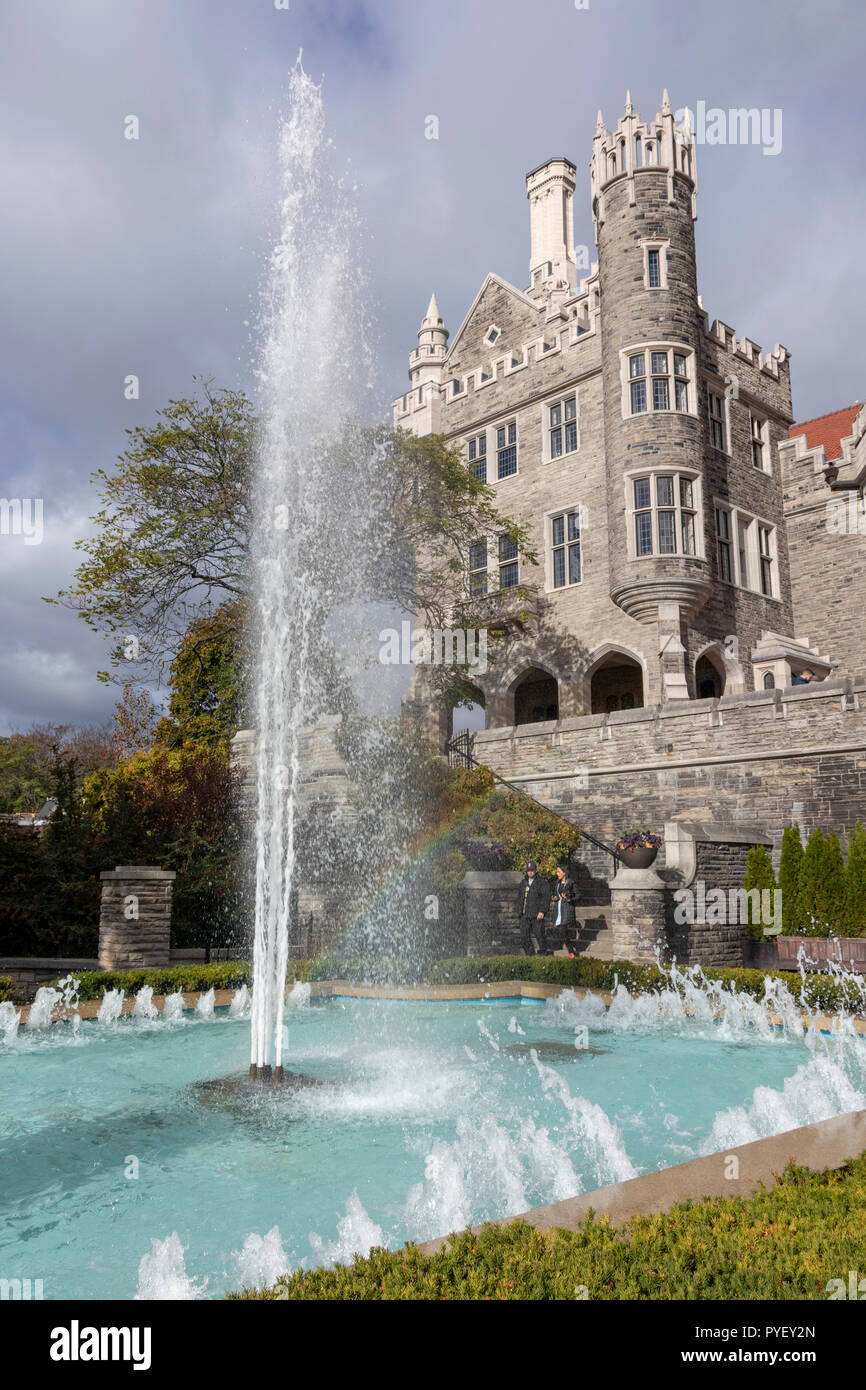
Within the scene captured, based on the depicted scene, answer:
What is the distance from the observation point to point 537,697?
30.4 m

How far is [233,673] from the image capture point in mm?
28859

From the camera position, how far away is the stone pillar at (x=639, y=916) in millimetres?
13930

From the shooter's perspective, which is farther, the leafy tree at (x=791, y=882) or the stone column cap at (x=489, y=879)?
the stone column cap at (x=489, y=879)

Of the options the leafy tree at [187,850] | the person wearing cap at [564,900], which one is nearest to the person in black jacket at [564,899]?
the person wearing cap at [564,900]

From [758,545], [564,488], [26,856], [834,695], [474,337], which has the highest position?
[474,337]

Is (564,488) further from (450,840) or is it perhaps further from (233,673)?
(450,840)

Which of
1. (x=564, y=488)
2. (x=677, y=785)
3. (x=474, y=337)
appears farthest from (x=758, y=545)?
(x=474, y=337)

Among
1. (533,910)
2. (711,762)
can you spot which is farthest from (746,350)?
(533,910)

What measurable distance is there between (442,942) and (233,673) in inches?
604

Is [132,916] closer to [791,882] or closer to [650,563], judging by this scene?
[791,882]

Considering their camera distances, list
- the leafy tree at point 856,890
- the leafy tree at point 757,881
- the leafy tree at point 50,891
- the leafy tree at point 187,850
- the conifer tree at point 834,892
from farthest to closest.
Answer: the leafy tree at point 757,881, the leafy tree at point 187,850, the conifer tree at point 834,892, the leafy tree at point 856,890, the leafy tree at point 50,891

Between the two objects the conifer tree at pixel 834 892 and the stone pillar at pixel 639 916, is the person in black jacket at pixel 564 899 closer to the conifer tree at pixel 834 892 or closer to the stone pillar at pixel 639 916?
the stone pillar at pixel 639 916

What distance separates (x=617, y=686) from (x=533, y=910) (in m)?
14.4

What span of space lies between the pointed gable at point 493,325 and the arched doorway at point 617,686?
1096 cm
